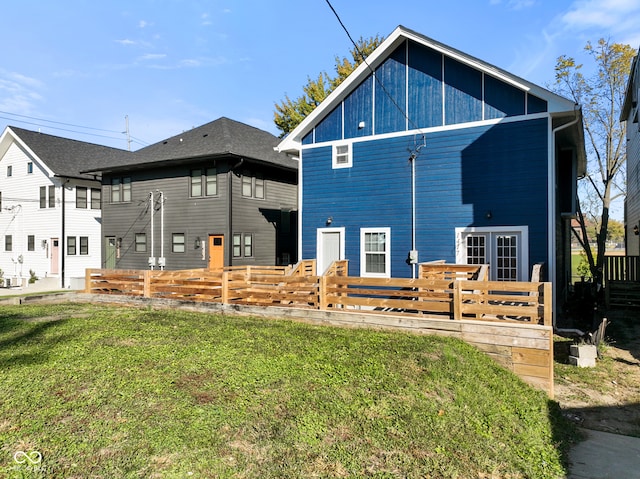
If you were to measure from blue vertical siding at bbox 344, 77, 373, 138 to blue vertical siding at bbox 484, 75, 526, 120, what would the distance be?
3.33 metres

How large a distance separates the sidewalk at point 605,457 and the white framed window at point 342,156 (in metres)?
9.49

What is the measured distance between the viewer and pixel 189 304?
31.3 ft

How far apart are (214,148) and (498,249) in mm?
12029

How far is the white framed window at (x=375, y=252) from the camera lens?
12281mm

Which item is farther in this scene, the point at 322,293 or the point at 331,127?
the point at 331,127

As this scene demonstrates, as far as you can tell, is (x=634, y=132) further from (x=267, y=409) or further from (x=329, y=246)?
(x=267, y=409)

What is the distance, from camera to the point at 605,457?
4520mm

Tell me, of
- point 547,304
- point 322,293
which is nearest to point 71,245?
point 322,293

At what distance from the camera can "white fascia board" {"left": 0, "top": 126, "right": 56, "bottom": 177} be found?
22420 mm

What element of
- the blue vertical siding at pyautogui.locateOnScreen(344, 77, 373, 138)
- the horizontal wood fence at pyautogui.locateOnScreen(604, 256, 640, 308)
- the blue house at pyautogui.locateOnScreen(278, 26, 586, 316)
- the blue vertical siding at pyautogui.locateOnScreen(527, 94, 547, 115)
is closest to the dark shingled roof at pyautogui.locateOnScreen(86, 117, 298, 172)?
the blue house at pyautogui.locateOnScreen(278, 26, 586, 316)

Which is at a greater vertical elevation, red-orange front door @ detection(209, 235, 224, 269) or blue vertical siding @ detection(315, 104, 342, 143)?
blue vertical siding @ detection(315, 104, 342, 143)

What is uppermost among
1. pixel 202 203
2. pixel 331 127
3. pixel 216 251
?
pixel 331 127

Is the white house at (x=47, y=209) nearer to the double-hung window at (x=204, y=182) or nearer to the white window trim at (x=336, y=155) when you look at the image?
the double-hung window at (x=204, y=182)

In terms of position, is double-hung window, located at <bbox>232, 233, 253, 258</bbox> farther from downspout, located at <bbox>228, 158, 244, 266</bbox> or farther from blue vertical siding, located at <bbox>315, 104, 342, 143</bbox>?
blue vertical siding, located at <bbox>315, 104, 342, 143</bbox>
